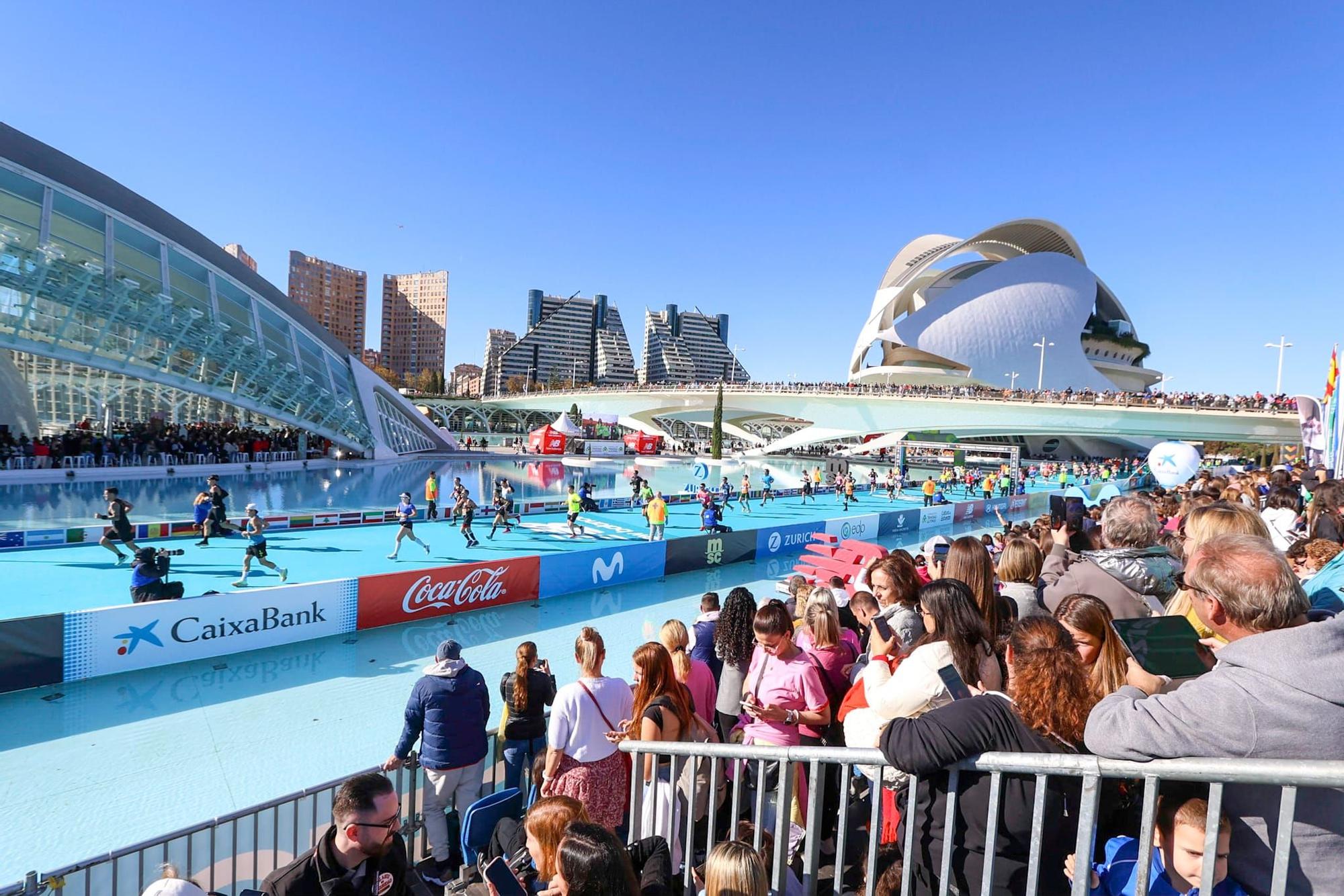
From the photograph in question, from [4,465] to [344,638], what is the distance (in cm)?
2456

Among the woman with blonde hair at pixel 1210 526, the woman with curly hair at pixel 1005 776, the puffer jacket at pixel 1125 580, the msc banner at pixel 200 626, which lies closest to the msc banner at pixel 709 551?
the msc banner at pixel 200 626

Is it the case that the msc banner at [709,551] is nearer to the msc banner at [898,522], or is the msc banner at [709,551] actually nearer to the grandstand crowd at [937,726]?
the msc banner at [898,522]

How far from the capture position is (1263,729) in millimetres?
1539

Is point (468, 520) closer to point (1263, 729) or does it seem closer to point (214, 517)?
point (214, 517)

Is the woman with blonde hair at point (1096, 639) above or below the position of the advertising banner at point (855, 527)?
above

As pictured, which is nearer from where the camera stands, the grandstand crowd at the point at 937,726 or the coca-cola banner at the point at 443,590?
the grandstand crowd at the point at 937,726

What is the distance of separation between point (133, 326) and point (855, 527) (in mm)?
30364

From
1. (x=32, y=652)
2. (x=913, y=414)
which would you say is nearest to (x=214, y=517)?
(x=32, y=652)

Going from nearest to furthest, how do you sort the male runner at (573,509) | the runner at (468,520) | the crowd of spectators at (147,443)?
the runner at (468,520), the male runner at (573,509), the crowd of spectators at (147,443)

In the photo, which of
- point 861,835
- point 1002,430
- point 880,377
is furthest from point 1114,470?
point 861,835

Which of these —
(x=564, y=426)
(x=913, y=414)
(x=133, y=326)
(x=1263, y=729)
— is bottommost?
(x=1263, y=729)

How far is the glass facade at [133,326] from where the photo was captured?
25.8m

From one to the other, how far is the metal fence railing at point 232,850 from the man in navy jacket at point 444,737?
6.0 inches

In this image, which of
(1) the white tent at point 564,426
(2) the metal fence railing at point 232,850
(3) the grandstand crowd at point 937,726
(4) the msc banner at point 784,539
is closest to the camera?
(3) the grandstand crowd at point 937,726
